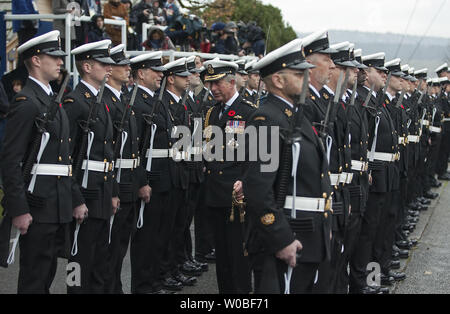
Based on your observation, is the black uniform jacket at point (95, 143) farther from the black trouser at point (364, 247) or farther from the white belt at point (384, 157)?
the white belt at point (384, 157)

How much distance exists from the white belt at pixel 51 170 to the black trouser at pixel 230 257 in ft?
5.13

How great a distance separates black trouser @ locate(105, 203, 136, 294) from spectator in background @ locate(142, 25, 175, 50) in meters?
6.09

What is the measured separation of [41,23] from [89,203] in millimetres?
6720

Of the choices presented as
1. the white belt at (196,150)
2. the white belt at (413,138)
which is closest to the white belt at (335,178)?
the white belt at (196,150)

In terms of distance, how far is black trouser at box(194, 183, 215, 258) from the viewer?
321 inches

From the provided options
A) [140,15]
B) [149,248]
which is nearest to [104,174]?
[149,248]

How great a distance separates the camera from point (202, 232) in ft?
27.0

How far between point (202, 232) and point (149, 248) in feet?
5.65

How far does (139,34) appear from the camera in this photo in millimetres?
13789

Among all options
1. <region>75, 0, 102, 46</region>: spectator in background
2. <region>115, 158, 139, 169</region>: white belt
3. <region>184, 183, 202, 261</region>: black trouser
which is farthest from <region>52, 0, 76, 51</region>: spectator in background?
<region>115, 158, 139, 169</region>: white belt

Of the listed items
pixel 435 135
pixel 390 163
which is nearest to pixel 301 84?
pixel 390 163

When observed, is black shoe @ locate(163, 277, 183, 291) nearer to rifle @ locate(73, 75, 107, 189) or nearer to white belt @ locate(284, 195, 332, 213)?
rifle @ locate(73, 75, 107, 189)

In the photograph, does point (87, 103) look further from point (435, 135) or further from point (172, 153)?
point (435, 135)
